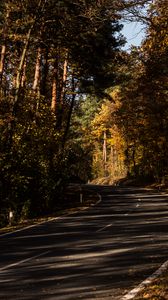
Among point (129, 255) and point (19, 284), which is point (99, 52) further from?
point (19, 284)

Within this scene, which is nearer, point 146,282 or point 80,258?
point 146,282

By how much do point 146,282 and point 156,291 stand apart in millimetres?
904

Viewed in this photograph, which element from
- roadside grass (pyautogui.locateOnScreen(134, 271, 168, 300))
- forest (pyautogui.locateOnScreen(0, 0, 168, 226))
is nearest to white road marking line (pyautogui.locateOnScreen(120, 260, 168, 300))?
roadside grass (pyautogui.locateOnScreen(134, 271, 168, 300))

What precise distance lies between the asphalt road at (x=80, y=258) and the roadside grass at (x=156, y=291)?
381 millimetres

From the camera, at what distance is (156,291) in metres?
8.66

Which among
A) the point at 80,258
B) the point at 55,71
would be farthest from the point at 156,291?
the point at 55,71

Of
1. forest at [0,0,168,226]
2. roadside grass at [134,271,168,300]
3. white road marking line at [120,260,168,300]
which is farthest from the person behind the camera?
forest at [0,0,168,226]

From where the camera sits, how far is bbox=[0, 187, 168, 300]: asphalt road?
9.35m

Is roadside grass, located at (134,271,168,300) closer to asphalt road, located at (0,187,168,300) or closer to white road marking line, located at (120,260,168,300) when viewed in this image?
white road marking line, located at (120,260,168,300)

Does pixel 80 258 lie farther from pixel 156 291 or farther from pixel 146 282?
pixel 156 291

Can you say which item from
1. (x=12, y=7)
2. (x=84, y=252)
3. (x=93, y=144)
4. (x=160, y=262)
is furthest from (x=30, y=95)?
(x=93, y=144)

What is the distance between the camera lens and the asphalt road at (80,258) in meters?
9.35

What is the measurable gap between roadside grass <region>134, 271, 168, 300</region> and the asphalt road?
381mm

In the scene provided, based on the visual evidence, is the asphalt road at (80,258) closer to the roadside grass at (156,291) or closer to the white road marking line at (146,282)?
the white road marking line at (146,282)
